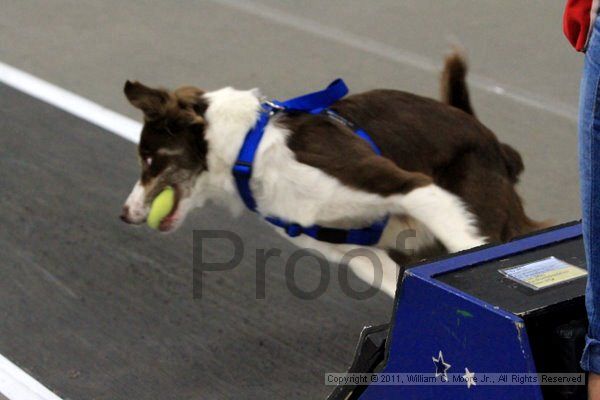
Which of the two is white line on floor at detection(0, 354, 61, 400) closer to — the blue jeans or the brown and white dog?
the brown and white dog

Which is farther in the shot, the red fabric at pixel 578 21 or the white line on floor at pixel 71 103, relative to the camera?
the white line on floor at pixel 71 103

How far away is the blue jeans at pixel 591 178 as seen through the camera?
212 cm

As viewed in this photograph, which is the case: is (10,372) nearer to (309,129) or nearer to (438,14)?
(309,129)

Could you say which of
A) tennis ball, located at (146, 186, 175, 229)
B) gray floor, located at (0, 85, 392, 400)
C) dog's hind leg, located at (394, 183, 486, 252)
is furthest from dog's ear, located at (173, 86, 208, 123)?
gray floor, located at (0, 85, 392, 400)

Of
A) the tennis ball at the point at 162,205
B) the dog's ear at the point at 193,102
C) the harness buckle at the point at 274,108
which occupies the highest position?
the harness buckle at the point at 274,108

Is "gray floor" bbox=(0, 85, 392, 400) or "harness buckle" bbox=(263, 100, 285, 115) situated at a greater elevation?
"harness buckle" bbox=(263, 100, 285, 115)

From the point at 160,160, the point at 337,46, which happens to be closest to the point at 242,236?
the point at 160,160

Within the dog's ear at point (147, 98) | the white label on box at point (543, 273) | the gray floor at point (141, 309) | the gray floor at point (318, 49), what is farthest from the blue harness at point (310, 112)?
the gray floor at point (318, 49)

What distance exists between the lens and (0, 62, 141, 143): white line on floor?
24.2 feet

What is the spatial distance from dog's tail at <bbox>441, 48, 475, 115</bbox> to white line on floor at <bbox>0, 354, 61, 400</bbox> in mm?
2173

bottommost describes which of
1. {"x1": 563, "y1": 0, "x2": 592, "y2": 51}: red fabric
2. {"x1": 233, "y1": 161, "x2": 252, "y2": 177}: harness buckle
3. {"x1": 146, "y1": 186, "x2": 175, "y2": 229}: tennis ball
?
{"x1": 146, "y1": 186, "x2": 175, "y2": 229}: tennis ball

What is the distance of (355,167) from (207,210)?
215cm

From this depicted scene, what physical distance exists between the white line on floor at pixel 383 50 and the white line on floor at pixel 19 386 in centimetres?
440

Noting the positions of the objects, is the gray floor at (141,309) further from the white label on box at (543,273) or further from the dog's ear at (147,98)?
the white label on box at (543,273)
